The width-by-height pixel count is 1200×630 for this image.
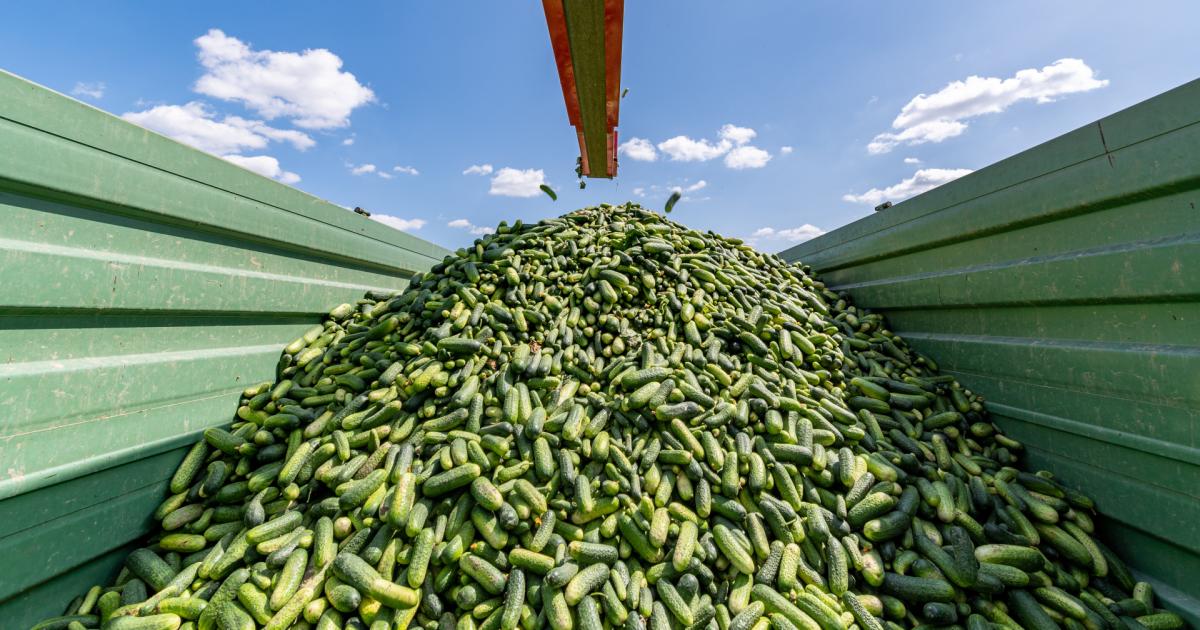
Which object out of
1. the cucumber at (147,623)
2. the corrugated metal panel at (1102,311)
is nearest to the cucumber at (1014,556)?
the corrugated metal panel at (1102,311)

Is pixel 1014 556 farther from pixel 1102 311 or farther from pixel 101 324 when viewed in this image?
pixel 101 324

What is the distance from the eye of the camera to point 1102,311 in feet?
7.56

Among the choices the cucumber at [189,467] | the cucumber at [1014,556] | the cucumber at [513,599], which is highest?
the cucumber at [189,467]

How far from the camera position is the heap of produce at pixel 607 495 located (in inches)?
75.7

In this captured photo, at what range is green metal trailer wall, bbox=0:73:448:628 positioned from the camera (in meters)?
1.85

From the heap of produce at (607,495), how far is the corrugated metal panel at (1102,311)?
174 millimetres

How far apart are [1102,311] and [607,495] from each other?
2.48 metres

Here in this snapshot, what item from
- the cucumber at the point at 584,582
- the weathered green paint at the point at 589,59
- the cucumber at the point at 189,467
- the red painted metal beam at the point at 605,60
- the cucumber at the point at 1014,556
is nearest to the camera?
the cucumber at the point at 584,582

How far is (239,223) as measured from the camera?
2848 mm

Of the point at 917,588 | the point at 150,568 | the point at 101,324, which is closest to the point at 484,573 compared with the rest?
the point at 150,568

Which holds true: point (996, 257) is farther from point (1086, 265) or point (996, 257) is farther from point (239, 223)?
point (239, 223)

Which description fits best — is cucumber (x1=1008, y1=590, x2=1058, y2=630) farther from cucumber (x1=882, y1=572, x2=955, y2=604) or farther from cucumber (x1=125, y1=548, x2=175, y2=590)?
cucumber (x1=125, y1=548, x2=175, y2=590)

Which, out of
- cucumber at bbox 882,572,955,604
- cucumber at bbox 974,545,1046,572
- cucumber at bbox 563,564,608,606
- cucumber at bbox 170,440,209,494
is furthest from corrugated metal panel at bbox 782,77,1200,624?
cucumber at bbox 170,440,209,494

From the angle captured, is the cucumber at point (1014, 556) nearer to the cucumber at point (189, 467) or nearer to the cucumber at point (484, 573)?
the cucumber at point (484, 573)
